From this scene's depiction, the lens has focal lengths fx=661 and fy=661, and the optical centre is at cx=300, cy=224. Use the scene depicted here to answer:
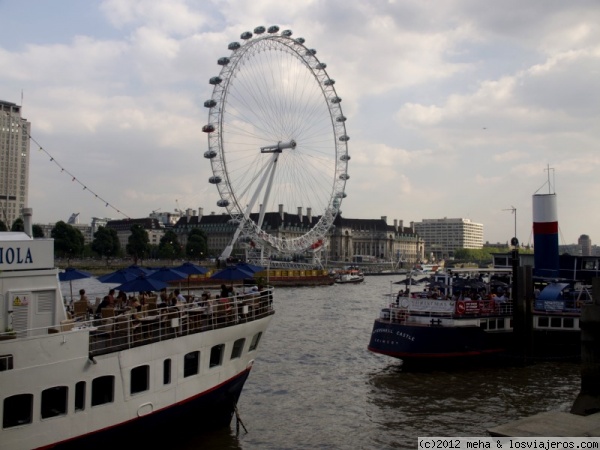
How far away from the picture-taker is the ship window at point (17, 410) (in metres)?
12.6

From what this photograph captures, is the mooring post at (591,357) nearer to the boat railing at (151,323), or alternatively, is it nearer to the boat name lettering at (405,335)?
the boat railing at (151,323)

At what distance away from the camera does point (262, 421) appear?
2025 centimetres

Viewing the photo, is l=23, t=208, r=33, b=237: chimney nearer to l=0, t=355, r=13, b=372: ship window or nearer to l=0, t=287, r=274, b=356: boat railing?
l=0, t=287, r=274, b=356: boat railing

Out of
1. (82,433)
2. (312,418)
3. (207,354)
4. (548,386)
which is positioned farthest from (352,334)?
(82,433)

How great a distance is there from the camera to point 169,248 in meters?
148

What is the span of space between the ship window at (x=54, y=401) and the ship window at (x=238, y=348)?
18.9 ft

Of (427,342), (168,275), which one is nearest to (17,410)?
(168,275)

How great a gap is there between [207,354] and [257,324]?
2.45 meters

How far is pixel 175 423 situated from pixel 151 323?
8.65ft

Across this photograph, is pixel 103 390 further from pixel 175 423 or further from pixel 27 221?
pixel 27 221

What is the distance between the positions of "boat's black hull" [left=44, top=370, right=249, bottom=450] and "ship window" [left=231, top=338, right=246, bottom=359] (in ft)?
1.96

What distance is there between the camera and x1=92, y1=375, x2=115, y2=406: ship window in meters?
14.0

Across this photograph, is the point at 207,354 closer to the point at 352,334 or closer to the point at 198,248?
the point at 352,334

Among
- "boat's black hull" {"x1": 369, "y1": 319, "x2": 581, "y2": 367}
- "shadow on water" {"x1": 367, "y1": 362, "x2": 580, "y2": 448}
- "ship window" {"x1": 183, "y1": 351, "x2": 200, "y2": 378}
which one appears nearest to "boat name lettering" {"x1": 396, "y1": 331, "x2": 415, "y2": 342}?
"boat's black hull" {"x1": 369, "y1": 319, "x2": 581, "y2": 367}
